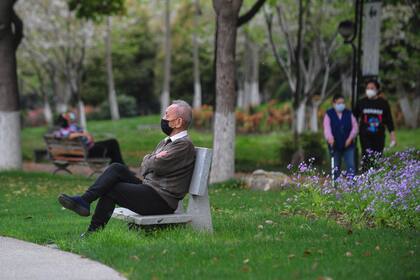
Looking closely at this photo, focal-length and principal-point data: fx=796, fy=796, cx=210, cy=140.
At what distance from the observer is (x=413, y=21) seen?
2408 cm

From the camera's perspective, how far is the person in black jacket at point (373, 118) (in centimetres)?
1377

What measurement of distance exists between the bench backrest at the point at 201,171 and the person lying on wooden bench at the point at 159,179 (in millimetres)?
57

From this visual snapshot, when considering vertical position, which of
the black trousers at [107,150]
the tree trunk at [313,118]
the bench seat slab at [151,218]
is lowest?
the tree trunk at [313,118]

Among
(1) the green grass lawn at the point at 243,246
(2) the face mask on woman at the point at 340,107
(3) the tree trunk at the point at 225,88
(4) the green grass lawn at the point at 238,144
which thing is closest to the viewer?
(1) the green grass lawn at the point at 243,246

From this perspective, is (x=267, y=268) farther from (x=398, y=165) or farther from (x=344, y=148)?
(x=344, y=148)

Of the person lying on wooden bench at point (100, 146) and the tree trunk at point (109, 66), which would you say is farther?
the tree trunk at point (109, 66)

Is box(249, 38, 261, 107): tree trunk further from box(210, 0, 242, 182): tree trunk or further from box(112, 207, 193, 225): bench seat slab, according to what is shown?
box(112, 207, 193, 225): bench seat slab

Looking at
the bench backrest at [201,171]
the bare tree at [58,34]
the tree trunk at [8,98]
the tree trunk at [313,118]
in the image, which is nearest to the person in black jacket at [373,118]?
the bench backrest at [201,171]

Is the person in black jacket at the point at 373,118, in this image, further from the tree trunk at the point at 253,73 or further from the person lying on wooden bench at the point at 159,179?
the tree trunk at the point at 253,73

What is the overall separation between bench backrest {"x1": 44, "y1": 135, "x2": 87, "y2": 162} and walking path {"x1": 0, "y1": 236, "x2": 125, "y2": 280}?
8915 millimetres

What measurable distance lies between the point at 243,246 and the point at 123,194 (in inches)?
53.5

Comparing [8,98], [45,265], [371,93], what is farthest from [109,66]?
[45,265]

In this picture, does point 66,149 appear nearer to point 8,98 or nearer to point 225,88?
point 8,98

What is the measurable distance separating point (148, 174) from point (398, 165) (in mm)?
3399
